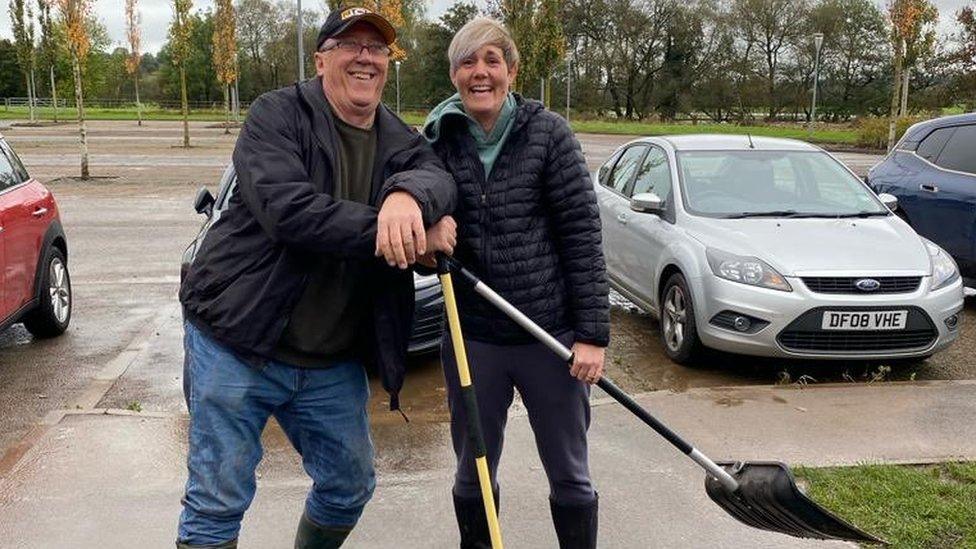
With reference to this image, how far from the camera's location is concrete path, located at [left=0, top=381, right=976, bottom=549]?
11.5 ft

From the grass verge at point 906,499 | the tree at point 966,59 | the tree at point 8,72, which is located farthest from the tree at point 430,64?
the grass verge at point 906,499

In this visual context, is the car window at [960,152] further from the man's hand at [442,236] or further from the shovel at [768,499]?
the man's hand at [442,236]

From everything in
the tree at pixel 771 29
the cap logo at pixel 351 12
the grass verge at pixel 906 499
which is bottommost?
the grass verge at pixel 906 499

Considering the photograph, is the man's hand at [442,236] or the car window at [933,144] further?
the car window at [933,144]

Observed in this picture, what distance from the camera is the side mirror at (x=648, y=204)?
21.1 feet

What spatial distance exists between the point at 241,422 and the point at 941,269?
4.99m

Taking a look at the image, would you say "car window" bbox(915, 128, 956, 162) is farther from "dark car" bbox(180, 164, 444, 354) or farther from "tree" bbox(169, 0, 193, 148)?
"tree" bbox(169, 0, 193, 148)

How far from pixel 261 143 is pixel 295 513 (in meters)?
1.90

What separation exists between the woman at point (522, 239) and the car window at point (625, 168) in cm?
495

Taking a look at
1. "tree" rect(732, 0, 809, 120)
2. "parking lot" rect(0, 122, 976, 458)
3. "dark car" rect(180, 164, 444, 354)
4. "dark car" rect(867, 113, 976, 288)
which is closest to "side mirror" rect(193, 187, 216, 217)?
"dark car" rect(180, 164, 444, 354)

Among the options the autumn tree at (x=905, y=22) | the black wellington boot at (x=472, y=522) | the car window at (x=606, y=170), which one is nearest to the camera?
the black wellington boot at (x=472, y=522)

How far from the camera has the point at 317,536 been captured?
2838 millimetres

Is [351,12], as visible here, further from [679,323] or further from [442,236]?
[679,323]

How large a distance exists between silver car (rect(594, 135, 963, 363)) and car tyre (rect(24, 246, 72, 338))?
4.37m
